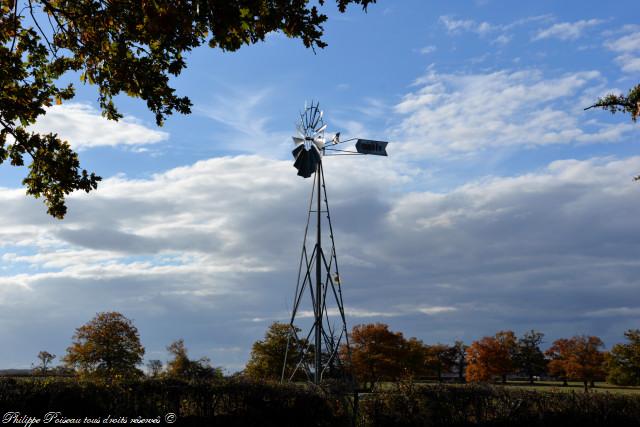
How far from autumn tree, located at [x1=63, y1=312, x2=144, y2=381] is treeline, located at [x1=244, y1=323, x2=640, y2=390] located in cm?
950

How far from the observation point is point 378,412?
51.8 feet

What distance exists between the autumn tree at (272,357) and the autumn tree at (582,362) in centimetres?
4393

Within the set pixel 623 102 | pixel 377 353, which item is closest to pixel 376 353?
pixel 377 353

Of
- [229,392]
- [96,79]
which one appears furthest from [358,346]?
[96,79]

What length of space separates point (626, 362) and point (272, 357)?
39.1m

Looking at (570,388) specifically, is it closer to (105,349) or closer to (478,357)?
(478,357)

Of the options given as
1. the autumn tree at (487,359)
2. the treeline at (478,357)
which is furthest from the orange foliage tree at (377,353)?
the autumn tree at (487,359)

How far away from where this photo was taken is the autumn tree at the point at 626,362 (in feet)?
194

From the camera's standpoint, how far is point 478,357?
74312 millimetres

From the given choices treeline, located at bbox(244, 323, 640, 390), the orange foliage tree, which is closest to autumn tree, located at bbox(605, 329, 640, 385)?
treeline, located at bbox(244, 323, 640, 390)

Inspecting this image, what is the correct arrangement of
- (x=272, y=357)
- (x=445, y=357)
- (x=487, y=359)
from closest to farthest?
(x=272, y=357) → (x=487, y=359) → (x=445, y=357)

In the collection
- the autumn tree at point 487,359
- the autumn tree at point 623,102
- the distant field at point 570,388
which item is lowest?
the distant field at point 570,388

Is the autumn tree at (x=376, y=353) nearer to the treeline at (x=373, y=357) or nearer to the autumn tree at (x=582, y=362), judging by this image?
the treeline at (x=373, y=357)

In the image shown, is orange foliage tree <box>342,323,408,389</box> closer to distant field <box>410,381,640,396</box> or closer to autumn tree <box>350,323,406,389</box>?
autumn tree <box>350,323,406,389</box>
